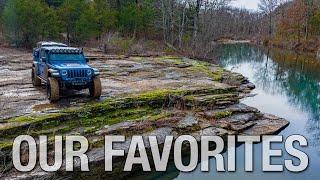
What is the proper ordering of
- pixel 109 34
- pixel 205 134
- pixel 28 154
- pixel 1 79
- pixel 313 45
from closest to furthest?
pixel 28 154, pixel 205 134, pixel 1 79, pixel 109 34, pixel 313 45

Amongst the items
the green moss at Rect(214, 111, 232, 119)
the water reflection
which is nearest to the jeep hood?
the green moss at Rect(214, 111, 232, 119)

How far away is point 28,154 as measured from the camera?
9.95 meters

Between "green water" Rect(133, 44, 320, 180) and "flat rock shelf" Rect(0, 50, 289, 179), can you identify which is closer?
"flat rock shelf" Rect(0, 50, 289, 179)

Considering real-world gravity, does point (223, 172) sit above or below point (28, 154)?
below

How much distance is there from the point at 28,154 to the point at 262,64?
35.4 m

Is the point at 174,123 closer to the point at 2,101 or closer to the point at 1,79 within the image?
the point at 2,101

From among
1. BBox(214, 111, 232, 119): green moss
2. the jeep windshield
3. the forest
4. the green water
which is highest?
the forest

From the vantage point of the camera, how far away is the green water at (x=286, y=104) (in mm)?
11656

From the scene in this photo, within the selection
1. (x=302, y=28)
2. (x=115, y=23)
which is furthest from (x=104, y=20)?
(x=302, y=28)

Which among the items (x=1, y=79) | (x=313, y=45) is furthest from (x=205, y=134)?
(x=313, y=45)

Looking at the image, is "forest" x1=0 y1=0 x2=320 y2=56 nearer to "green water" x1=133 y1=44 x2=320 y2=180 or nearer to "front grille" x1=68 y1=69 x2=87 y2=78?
"green water" x1=133 y1=44 x2=320 y2=180

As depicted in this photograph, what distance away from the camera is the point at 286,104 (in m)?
21.9

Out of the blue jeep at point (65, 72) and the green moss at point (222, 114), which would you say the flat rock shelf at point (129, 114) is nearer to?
the green moss at point (222, 114)

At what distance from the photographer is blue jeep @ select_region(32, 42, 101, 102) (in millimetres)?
13641
